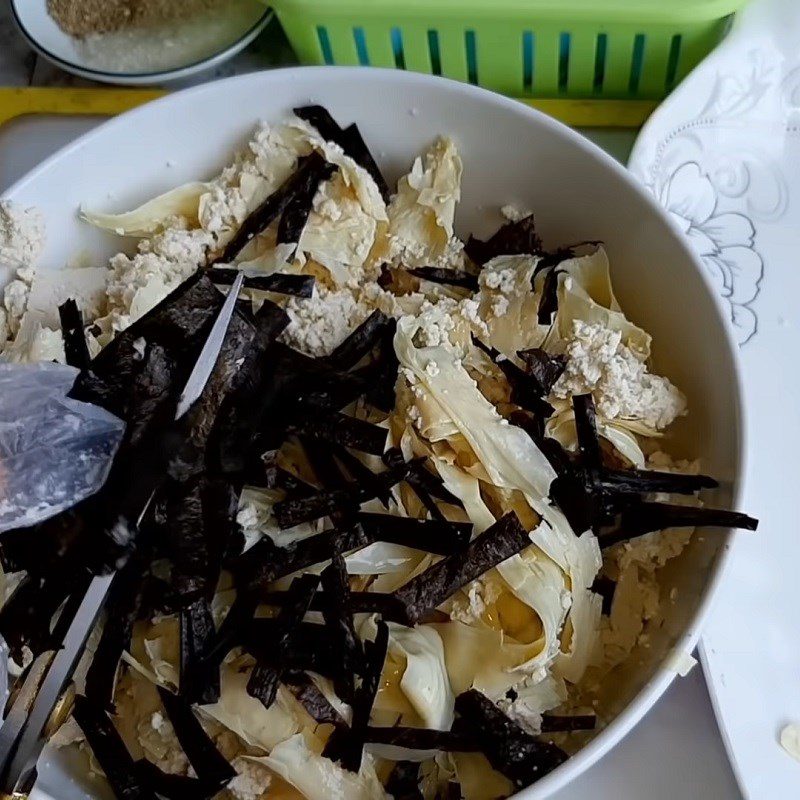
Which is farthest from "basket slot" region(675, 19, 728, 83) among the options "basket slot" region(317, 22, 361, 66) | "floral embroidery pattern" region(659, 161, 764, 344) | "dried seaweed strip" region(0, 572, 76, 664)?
"dried seaweed strip" region(0, 572, 76, 664)

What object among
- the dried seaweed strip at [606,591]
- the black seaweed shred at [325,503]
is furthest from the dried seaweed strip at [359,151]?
the dried seaweed strip at [606,591]

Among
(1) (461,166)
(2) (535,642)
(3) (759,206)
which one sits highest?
(1) (461,166)

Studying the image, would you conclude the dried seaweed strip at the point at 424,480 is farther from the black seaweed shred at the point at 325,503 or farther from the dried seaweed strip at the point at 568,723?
the dried seaweed strip at the point at 568,723

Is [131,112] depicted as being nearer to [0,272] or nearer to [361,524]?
[0,272]

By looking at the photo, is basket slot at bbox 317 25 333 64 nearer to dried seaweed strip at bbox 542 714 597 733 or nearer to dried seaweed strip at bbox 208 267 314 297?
dried seaweed strip at bbox 208 267 314 297

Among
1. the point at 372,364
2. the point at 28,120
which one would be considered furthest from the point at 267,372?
the point at 28,120

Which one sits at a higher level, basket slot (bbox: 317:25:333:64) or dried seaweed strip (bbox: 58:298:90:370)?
basket slot (bbox: 317:25:333:64)
